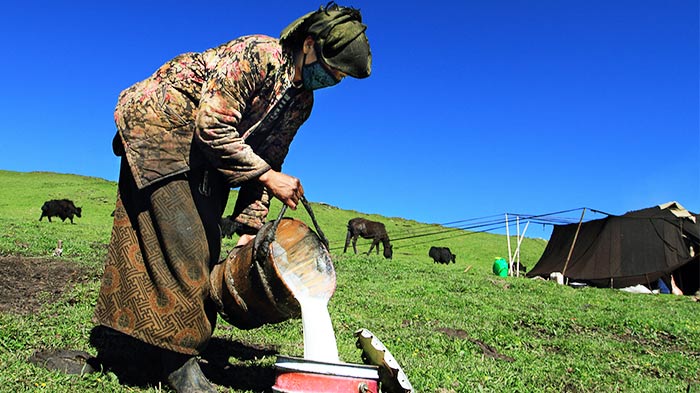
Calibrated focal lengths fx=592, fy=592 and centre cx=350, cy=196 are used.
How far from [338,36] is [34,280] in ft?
19.2

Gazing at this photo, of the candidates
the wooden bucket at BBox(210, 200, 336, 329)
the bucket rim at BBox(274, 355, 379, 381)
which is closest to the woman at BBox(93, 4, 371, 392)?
the wooden bucket at BBox(210, 200, 336, 329)

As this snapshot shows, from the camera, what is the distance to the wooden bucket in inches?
117

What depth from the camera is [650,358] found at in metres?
6.50

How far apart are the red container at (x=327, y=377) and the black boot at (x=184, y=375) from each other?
2.75 ft

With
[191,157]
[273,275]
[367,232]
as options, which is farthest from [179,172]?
[367,232]

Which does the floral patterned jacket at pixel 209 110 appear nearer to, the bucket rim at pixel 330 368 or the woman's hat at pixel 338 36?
the woman's hat at pixel 338 36

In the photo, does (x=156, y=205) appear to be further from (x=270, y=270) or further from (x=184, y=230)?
(x=270, y=270)

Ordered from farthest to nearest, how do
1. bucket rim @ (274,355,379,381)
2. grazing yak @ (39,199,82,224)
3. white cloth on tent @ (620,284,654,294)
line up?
grazing yak @ (39,199,82,224)
white cloth on tent @ (620,284,654,294)
bucket rim @ (274,355,379,381)

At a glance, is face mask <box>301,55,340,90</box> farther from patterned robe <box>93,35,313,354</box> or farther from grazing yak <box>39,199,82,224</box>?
grazing yak <box>39,199,82,224</box>

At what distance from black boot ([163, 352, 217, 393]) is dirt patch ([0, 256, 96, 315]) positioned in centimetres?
296

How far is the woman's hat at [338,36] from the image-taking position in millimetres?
3018

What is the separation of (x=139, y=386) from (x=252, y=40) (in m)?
2.08

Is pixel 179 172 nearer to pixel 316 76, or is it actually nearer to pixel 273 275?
pixel 273 275

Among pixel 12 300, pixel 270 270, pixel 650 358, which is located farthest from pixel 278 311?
pixel 650 358
